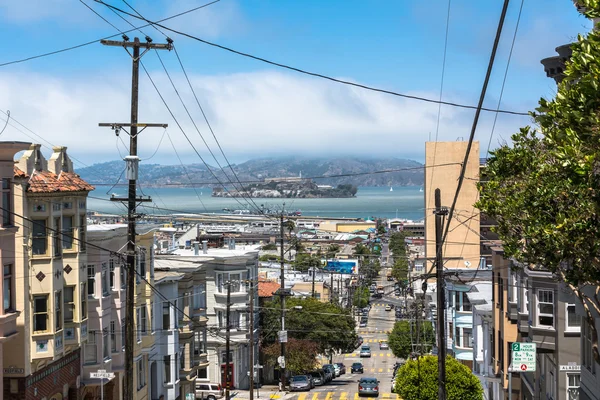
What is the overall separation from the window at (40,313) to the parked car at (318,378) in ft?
124

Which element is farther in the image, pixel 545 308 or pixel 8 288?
pixel 545 308

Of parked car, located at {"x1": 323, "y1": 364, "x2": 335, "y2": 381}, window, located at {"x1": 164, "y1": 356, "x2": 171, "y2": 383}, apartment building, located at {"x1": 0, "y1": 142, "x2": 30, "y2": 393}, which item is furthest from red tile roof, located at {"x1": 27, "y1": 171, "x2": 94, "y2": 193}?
parked car, located at {"x1": 323, "y1": 364, "x2": 335, "y2": 381}

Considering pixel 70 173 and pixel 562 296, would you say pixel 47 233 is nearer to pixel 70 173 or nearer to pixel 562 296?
pixel 70 173

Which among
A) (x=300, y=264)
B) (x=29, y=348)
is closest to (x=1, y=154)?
(x=29, y=348)

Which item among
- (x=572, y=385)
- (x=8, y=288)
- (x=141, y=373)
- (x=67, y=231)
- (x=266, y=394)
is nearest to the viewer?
(x=8, y=288)

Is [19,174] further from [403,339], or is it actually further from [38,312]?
[403,339]

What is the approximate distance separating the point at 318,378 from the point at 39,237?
131 ft

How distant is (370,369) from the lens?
274ft

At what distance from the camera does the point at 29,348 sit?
32062 mm

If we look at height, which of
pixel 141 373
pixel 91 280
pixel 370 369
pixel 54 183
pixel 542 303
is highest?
pixel 54 183

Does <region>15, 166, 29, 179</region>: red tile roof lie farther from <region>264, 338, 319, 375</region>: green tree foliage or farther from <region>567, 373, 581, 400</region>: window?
<region>264, 338, 319, 375</region>: green tree foliage

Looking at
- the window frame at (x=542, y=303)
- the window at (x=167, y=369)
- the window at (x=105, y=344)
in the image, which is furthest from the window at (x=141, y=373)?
the window frame at (x=542, y=303)

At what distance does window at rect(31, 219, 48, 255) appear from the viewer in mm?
32844

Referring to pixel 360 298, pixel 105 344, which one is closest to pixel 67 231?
pixel 105 344
